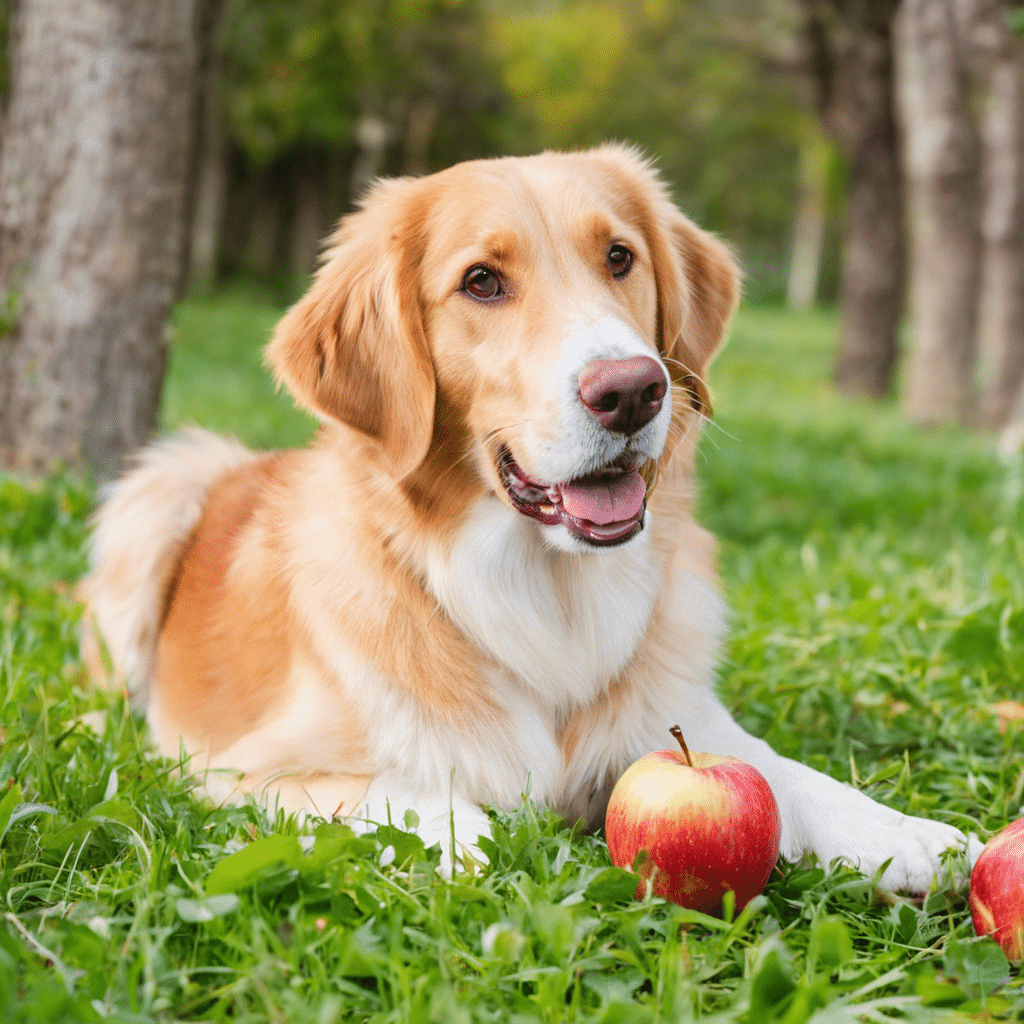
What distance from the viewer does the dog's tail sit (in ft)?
12.1

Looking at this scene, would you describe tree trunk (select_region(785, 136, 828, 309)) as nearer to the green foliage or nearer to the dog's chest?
the green foliage

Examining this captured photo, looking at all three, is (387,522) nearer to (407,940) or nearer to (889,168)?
(407,940)

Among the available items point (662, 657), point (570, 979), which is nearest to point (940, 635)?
point (662, 657)

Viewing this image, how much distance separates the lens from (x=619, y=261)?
290 cm

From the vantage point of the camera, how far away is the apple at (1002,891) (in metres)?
1.98

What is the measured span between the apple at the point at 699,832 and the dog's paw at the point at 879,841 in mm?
305

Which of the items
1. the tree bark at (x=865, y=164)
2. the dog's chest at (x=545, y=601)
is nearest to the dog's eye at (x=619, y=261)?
the dog's chest at (x=545, y=601)

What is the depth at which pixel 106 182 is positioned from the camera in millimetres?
4840

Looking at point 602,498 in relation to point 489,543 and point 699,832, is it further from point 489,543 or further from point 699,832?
point 699,832

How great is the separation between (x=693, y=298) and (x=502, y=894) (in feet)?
6.16

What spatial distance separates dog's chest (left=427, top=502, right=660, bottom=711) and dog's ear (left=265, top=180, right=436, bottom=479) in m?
0.29

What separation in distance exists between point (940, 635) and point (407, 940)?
8.21ft

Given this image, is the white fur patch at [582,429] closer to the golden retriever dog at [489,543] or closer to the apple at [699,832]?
the golden retriever dog at [489,543]

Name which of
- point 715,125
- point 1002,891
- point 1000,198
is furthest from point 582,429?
point 715,125
